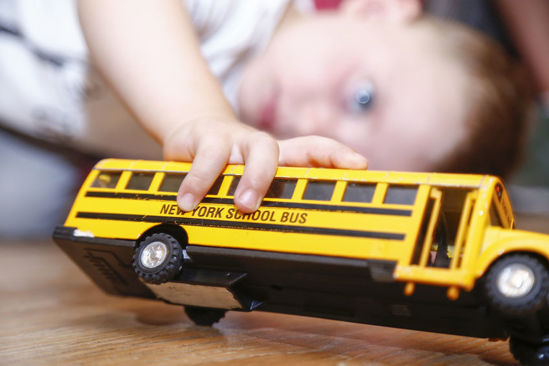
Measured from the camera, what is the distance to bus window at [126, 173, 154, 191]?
1.96 ft

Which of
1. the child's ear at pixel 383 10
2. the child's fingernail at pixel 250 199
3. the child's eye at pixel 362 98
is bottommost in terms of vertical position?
the child's fingernail at pixel 250 199

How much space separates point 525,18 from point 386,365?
2119 millimetres

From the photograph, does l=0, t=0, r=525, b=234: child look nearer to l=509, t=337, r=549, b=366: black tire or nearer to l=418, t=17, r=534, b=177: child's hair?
l=418, t=17, r=534, b=177: child's hair

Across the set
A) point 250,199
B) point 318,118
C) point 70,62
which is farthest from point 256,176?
point 70,62

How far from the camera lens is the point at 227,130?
637 mm

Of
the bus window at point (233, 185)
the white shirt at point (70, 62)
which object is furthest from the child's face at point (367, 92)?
the bus window at point (233, 185)

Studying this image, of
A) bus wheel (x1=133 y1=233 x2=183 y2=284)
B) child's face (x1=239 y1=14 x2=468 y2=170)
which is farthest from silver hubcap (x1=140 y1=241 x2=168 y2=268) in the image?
child's face (x1=239 y1=14 x2=468 y2=170)

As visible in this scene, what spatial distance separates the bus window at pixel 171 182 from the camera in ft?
1.92

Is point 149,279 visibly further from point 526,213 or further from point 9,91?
point 526,213

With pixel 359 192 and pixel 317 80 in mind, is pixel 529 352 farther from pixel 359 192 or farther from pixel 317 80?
pixel 317 80

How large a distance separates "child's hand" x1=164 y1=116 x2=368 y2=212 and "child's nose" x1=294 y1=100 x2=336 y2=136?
0.56 m

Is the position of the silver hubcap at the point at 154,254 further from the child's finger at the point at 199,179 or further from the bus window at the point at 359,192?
the bus window at the point at 359,192

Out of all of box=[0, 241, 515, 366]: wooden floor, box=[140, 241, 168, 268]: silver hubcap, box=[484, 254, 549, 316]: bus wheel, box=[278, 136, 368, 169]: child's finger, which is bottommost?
box=[0, 241, 515, 366]: wooden floor

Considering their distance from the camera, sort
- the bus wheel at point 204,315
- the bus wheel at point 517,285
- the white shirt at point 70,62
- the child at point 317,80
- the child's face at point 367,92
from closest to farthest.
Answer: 1. the bus wheel at point 517,285
2. the bus wheel at point 204,315
3. the child at point 317,80
4. the child's face at point 367,92
5. the white shirt at point 70,62
